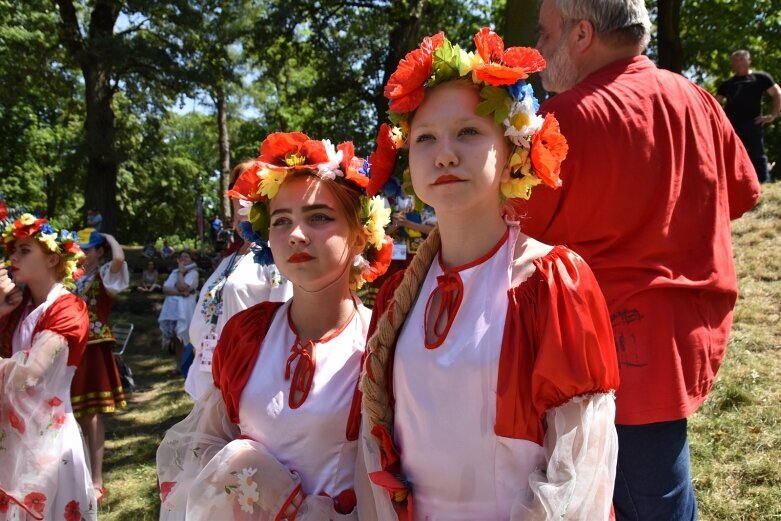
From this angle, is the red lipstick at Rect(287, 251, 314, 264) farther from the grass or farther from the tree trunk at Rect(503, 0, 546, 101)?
the tree trunk at Rect(503, 0, 546, 101)

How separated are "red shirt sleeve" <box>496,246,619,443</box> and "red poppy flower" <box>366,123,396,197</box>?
0.54 metres

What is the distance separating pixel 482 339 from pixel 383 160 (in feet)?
1.99

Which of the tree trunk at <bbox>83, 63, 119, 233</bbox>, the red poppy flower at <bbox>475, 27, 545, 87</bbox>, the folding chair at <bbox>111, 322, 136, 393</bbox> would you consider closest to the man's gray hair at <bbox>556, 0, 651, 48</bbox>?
the red poppy flower at <bbox>475, 27, 545, 87</bbox>

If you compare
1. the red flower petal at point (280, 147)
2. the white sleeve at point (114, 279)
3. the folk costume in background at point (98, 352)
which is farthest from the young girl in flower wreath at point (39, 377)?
the red flower petal at point (280, 147)

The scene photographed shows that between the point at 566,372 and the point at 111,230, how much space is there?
15227 mm

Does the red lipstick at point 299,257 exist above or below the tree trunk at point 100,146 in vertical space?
below

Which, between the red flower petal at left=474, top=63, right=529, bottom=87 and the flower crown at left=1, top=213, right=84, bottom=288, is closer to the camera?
the red flower petal at left=474, top=63, right=529, bottom=87

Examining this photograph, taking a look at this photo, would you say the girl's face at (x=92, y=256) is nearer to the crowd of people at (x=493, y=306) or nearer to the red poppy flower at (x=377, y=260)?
the crowd of people at (x=493, y=306)

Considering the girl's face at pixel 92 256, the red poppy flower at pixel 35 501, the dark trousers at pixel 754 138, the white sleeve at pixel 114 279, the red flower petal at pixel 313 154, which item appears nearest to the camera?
the red flower petal at pixel 313 154

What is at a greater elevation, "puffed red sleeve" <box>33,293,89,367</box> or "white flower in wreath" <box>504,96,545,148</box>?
Answer: "white flower in wreath" <box>504,96,545,148</box>

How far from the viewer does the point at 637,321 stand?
1846 millimetres

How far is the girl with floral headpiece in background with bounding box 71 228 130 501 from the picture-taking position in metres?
4.79

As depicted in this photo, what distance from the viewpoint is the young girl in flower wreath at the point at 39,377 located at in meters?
3.50

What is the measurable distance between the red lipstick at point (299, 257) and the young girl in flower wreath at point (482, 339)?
→ 1.14 ft
